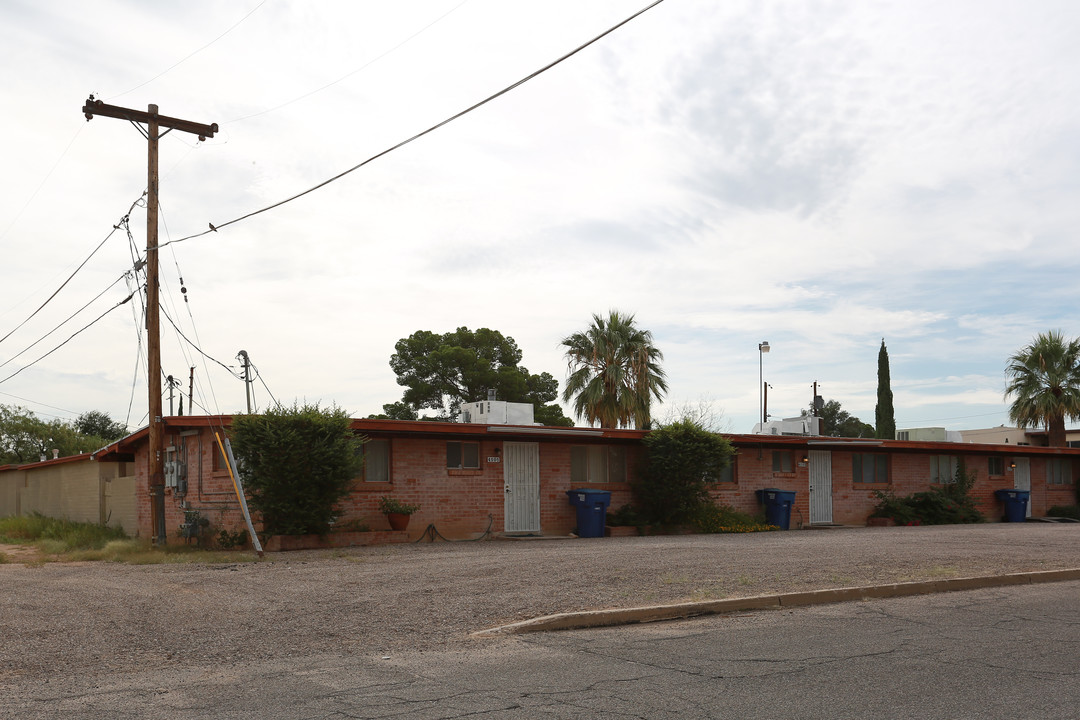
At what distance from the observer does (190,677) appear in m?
7.01

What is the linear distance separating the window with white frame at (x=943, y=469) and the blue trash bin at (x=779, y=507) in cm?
772

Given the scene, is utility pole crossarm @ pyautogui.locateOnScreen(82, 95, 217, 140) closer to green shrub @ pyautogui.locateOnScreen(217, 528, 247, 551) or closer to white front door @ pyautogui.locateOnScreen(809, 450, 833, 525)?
green shrub @ pyautogui.locateOnScreen(217, 528, 247, 551)

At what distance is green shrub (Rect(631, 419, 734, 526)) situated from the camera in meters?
→ 23.6

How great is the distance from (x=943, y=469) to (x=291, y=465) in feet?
75.6

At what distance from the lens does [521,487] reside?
74.1ft

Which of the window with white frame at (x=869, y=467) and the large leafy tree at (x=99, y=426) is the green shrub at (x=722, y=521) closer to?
the window with white frame at (x=869, y=467)

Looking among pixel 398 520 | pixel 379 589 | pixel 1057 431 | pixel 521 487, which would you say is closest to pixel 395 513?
pixel 398 520

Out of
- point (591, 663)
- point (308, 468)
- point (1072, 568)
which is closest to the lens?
point (591, 663)

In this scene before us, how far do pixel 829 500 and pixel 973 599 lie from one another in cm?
1820

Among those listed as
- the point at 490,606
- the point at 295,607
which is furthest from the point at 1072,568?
the point at 295,607

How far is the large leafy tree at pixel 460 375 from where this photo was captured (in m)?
50.2

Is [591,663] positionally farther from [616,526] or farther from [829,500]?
[829,500]

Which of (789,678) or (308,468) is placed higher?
(308,468)

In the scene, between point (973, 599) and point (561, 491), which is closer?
point (973, 599)
